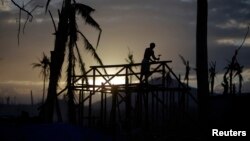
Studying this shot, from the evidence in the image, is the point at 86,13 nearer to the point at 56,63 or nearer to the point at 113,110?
the point at 56,63

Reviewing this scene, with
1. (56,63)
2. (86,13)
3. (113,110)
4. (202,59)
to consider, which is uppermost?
(86,13)

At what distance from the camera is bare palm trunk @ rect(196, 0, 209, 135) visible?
41.2 ft

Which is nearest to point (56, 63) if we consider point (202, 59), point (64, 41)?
point (64, 41)

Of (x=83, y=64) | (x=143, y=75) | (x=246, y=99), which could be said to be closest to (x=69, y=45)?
(x=83, y=64)

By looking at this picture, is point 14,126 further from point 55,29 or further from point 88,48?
point 88,48

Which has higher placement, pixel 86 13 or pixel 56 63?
pixel 86 13

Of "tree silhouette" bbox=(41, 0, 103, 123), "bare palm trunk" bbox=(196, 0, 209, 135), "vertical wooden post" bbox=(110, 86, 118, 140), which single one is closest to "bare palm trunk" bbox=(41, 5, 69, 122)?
"tree silhouette" bbox=(41, 0, 103, 123)

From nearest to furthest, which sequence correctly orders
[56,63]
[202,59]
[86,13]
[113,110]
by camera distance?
[202,59]
[113,110]
[56,63]
[86,13]

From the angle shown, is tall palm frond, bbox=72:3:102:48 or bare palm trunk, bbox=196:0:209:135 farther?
tall palm frond, bbox=72:3:102:48

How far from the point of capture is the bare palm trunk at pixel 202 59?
12562 millimetres

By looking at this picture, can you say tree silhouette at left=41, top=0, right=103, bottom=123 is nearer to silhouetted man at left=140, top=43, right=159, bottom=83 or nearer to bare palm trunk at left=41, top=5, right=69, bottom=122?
bare palm trunk at left=41, top=5, right=69, bottom=122

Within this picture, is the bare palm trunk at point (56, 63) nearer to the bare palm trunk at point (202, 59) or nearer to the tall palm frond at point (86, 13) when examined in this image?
the tall palm frond at point (86, 13)

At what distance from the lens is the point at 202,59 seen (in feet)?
42.0

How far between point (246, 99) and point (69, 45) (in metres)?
12.2
